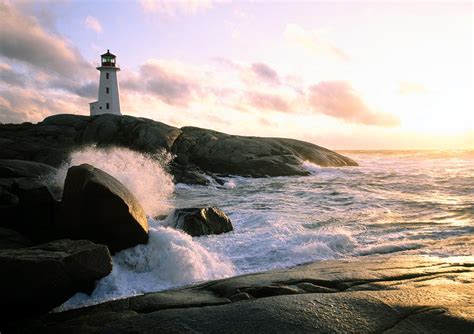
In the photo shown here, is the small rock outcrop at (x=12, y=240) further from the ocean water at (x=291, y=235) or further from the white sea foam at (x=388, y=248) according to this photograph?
the white sea foam at (x=388, y=248)

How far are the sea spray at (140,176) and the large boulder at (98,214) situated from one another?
387 cm

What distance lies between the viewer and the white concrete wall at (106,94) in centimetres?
4053

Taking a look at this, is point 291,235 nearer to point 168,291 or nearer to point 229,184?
point 168,291

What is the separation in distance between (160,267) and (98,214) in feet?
4.32

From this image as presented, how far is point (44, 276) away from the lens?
4.23 m

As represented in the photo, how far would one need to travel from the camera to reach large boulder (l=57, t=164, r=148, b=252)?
20.3 feet

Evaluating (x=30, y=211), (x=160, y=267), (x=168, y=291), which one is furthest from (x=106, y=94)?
(x=168, y=291)

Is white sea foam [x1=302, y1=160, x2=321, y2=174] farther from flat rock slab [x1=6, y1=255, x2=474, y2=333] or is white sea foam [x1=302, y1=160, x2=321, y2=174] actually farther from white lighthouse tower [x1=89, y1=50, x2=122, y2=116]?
flat rock slab [x1=6, y1=255, x2=474, y2=333]

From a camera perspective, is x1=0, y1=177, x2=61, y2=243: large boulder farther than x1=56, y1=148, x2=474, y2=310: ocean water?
Yes

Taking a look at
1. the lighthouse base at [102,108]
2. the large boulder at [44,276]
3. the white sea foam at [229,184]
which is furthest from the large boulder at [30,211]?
the lighthouse base at [102,108]

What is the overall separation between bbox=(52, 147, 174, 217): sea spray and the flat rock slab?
6307 millimetres

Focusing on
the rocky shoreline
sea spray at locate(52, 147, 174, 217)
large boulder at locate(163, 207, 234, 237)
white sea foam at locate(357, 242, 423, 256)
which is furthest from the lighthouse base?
white sea foam at locate(357, 242, 423, 256)

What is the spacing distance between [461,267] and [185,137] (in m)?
25.0

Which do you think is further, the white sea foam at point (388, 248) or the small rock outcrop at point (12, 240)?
the white sea foam at point (388, 248)
